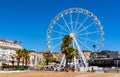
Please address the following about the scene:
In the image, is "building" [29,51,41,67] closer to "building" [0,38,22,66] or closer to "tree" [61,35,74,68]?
"building" [0,38,22,66]

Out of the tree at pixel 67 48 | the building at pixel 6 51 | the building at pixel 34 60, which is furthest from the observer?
the building at pixel 34 60

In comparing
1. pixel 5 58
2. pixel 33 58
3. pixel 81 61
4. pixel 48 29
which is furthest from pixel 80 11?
pixel 33 58

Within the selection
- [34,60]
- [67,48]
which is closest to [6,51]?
[34,60]

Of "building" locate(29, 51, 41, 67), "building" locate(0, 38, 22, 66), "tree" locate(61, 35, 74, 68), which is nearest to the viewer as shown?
"tree" locate(61, 35, 74, 68)

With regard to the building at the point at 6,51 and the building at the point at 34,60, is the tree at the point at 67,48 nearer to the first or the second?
the building at the point at 6,51

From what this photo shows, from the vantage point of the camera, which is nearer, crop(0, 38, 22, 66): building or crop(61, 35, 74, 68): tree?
crop(61, 35, 74, 68): tree

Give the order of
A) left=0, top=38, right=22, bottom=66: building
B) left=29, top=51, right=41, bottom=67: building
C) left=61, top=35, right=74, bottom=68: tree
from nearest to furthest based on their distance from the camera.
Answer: left=61, top=35, right=74, bottom=68: tree → left=0, top=38, right=22, bottom=66: building → left=29, top=51, right=41, bottom=67: building

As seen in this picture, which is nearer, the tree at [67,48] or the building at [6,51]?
the tree at [67,48]

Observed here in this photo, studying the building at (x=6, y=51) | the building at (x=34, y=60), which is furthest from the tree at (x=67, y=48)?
the building at (x=34, y=60)

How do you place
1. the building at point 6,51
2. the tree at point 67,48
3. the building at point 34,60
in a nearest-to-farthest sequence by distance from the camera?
the tree at point 67,48, the building at point 6,51, the building at point 34,60

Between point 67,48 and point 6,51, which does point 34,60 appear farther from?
point 67,48

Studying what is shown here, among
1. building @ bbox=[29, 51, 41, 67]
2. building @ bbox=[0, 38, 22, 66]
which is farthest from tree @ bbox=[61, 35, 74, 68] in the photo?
building @ bbox=[29, 51, 41, 67]

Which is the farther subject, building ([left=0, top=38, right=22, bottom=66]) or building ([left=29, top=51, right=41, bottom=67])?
building ([left=29, top=51, right=41, bottom=67])

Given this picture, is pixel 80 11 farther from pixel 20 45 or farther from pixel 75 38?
pixel 20 45
